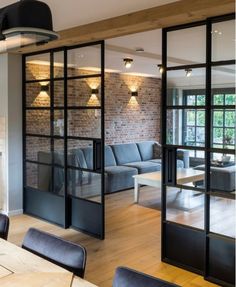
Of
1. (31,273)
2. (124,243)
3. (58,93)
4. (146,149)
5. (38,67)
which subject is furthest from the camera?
(146,149)

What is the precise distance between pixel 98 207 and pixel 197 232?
1.44 m

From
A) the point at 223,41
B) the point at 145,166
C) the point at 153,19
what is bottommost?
the point at 145,166

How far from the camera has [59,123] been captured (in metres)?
5.00

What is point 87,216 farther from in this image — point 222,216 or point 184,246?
point 222,216

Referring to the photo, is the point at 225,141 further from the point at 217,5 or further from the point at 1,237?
the point at 1,237

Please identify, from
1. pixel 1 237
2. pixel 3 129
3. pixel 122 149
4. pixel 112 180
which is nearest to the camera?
pixel 1 237

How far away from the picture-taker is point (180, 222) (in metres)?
3.73

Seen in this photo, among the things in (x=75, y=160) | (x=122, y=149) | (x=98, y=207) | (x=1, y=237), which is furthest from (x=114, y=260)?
(x=122, y=149)

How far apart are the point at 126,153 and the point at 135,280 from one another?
6.53 metres

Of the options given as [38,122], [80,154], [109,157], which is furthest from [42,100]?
[109,157]

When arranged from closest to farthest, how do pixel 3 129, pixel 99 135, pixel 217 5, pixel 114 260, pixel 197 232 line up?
pixel 217 5
pixel 197 232
pixel 114 260
pixel 99 135
pixel 3 129

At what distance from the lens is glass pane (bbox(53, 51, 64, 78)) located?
488 cm

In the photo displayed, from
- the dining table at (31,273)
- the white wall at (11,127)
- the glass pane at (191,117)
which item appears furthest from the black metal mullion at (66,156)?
the dining table at (31,273)

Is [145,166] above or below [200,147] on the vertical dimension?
below
